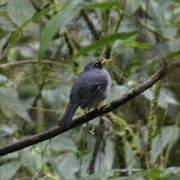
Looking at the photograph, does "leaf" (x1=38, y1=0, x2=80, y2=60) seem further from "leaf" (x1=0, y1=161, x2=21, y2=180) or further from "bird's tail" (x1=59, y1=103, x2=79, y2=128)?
"leaf" (x1=0, y1=161, x2=21, y2=180)

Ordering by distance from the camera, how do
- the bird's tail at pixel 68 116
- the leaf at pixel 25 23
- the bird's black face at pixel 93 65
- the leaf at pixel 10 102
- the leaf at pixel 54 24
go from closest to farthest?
the leaf at pixel 54 24, the leaf at pixel 25 23, the bird's tail at pixel 68 116, the leaf at pixel 10 102, the bird's black face at pixel 93 65

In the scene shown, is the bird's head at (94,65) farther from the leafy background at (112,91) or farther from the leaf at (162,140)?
the leaf at (162,140)

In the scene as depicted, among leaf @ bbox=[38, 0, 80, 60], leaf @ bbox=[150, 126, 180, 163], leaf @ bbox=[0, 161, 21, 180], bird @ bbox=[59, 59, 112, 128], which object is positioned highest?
leaf @ bbox=[38, 0, 80, 60]

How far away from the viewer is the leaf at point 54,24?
125 cm

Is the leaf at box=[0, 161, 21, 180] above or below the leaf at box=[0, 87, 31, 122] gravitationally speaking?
below

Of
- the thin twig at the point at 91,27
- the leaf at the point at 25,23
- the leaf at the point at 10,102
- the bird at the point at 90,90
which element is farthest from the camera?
the thin twig at the point at 91,27

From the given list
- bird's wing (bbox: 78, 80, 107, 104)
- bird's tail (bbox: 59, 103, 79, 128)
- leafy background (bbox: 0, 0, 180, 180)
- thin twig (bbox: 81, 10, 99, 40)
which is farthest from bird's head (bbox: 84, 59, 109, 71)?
bird's tail (bbox: 59, 103, 79, 128)

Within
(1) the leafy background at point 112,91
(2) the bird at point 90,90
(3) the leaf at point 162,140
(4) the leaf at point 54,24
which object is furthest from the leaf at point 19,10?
(3) the leaf at point 162,140

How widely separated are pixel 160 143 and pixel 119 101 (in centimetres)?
104

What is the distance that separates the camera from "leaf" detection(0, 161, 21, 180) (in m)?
2.77

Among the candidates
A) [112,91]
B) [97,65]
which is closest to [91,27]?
[97,65]

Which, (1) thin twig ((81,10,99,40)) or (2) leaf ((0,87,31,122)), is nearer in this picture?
(2) leaf ((0,87,31,122))

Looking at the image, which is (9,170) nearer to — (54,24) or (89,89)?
(89,89)

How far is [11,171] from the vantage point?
2.83m
